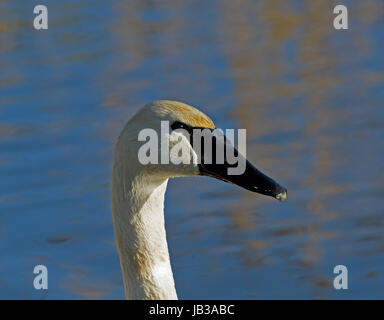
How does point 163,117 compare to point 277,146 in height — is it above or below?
below

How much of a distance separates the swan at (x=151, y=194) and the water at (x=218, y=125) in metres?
1.83

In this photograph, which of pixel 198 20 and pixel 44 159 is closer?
pixel 44 159

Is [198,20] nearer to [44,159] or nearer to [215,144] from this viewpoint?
[44,159]

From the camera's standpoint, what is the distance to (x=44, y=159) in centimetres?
812

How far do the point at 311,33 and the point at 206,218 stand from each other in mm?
3942

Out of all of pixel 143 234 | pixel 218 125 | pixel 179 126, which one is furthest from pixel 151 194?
pixel 218 125

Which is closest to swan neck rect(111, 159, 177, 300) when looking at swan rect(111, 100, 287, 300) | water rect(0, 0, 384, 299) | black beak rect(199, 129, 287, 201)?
swan rect(111, 100, 287, 300)

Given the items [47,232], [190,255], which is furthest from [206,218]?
[47,232]

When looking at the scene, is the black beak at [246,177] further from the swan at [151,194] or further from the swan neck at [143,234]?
the swan neck at [143,234]

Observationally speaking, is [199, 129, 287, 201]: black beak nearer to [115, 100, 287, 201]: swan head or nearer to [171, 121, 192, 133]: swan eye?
[115, 100, 287, 201]: swan head

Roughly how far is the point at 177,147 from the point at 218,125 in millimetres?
3822

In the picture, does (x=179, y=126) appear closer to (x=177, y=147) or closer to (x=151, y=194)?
(x=177, y=147)

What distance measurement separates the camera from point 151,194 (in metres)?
4.50

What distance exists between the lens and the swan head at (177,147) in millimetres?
4375
